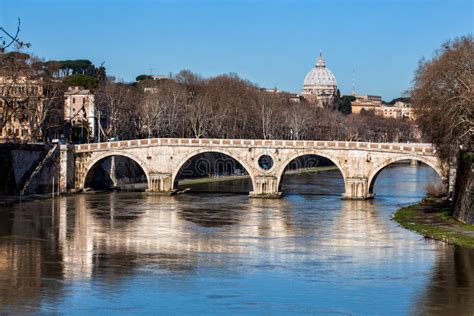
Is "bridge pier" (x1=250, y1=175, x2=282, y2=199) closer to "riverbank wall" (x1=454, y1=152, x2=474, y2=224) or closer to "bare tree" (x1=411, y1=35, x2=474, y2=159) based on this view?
"bare tree" (x1=411, y1=35, x2=474, y2=159)

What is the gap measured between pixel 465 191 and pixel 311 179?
152 feet

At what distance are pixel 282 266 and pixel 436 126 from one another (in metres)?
25.2

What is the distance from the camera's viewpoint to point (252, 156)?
78.4m

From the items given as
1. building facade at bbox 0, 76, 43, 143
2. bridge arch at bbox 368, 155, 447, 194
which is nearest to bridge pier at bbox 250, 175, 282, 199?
bridge arch at bbox 368, 155, 447, 194

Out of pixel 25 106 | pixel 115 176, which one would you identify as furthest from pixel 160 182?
Answer: pixel 25 106

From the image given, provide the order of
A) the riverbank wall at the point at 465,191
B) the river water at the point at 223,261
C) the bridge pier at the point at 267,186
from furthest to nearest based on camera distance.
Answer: the bridge pier at the point at 267,186 → the riverbank wall at the point at 465,191 → the river water at the point at 223,261

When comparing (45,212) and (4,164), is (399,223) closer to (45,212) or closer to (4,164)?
(45,212)

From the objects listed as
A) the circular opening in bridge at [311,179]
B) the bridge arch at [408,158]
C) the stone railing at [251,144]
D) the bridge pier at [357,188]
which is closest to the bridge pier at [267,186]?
the circular opening in bridge at [311,179]

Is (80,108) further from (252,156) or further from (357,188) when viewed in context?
(357,188)

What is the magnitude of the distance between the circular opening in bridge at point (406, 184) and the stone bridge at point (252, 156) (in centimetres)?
137

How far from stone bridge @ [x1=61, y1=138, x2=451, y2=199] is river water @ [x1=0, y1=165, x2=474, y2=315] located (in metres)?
5.58

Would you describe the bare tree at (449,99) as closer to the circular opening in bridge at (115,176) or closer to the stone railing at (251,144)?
the stone railing at (251,144)

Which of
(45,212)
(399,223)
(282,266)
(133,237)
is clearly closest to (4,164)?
(45,212)

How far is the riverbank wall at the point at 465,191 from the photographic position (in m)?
53.9
